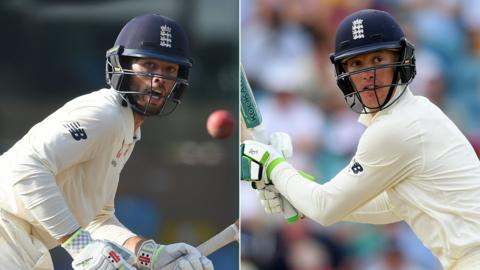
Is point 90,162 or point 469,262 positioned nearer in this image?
point 469,262

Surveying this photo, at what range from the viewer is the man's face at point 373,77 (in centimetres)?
339

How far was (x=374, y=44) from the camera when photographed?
11.1 ft

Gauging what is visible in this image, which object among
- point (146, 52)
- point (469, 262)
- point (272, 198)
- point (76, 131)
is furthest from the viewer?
point (272, 198)

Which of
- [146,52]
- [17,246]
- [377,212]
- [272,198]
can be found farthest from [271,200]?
[17,246]

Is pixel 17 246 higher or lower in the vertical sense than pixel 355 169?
lower

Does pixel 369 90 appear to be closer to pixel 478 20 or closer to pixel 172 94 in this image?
pixel 172 94

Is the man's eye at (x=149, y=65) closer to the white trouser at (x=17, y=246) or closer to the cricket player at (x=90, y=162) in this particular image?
the cricket player at (x=90, y=162)

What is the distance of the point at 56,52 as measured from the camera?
5941 mm

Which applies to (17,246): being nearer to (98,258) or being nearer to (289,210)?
(98,258)

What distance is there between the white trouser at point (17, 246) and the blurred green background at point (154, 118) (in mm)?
2513

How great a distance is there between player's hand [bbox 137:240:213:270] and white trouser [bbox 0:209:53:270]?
0.42 meters

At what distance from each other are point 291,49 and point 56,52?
5.29ft

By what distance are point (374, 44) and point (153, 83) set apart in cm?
85

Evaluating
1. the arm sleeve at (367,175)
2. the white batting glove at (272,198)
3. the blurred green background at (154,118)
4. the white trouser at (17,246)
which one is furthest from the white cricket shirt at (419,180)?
the blurred green background at (154,118)
